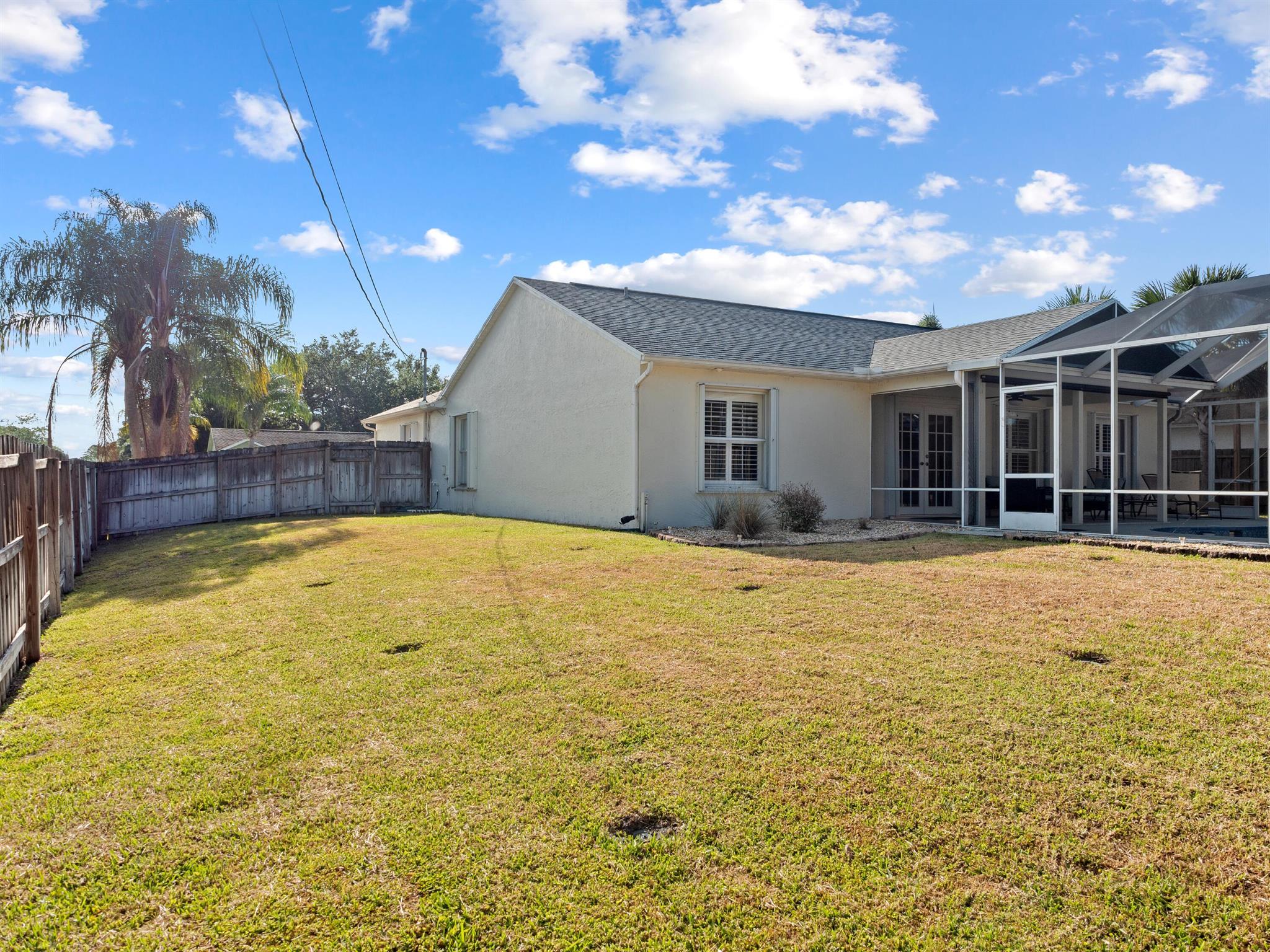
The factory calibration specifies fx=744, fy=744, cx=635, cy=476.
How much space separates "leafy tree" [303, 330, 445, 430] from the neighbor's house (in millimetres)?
39191

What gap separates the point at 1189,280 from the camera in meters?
19.9

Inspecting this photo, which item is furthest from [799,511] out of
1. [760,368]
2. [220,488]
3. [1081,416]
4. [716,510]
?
[220,488]

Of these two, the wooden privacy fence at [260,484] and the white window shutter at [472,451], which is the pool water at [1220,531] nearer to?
the white window shutter at [472,451]

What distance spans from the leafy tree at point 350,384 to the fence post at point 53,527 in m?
49.3

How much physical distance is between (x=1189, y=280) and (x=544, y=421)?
17717mm

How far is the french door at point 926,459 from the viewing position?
1562 centimetres

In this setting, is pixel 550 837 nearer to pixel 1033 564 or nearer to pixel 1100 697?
pixel 1100 697

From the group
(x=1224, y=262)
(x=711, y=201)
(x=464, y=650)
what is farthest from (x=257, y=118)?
(x=1224, y=262)

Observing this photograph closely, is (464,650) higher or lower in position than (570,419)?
lower

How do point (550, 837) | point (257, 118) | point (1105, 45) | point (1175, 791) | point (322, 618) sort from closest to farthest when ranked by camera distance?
1. point (550, 837)
2. point (1175, 791)
3. point (322, 618)
4. point (1105, 45)
5. point (257, 118)

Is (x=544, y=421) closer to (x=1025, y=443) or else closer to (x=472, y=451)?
(x=472, y=451)

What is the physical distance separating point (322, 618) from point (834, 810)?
4.97m

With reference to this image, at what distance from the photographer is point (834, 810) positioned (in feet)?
10.1

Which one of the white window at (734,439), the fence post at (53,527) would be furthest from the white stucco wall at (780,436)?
the fence post at (53,527)
